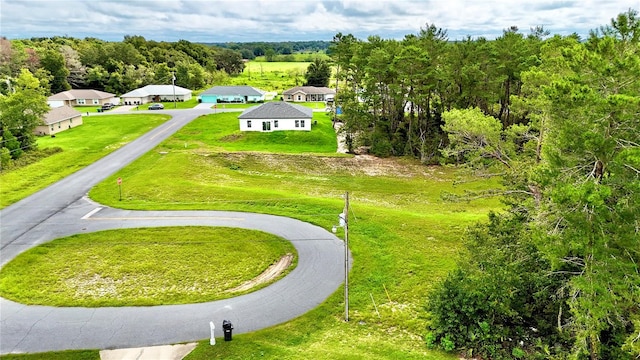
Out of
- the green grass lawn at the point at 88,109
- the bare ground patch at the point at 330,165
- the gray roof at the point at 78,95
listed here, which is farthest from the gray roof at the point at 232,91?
the bare ground patch at the point at 330,165

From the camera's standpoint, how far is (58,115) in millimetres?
52031

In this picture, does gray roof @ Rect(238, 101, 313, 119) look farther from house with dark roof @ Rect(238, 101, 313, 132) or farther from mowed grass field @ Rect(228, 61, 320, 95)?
mowed grass field @ Rect(228, 61, 320, 95)

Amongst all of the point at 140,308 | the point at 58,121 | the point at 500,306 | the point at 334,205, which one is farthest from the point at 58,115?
the point at 500,306

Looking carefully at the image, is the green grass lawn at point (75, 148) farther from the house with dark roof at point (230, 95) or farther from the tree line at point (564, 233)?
the tree line at point (564, 233)

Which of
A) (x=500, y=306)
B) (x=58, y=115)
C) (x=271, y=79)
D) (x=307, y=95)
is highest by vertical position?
(x=271, y=79)

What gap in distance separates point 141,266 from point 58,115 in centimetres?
4113

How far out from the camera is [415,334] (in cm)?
1550

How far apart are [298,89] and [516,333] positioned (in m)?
71.4

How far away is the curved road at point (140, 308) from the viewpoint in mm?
15109

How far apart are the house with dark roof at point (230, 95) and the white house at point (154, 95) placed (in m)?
4.59

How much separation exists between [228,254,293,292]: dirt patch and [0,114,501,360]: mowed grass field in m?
3.25

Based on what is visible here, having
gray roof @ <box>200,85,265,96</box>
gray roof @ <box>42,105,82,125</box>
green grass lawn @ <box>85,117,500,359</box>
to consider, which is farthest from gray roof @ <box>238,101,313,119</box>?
gray roof @ <box>200,85,265,96</box>

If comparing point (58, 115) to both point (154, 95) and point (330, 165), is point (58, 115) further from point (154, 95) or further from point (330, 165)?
point (330, 165)

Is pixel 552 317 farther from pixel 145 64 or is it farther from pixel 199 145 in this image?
pixel 145 64
